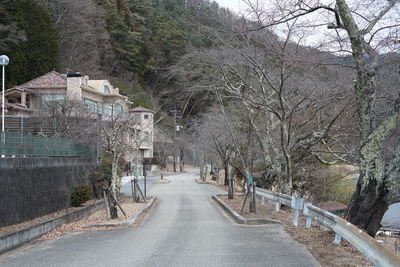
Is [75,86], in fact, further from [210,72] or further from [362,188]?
Result: [362,188]

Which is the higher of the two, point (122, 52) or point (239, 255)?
point (122, 52)

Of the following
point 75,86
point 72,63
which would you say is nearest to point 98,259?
point 75,86

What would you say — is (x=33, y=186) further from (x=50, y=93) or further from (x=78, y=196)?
(x=50, y=93)

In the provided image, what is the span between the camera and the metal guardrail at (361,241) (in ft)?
18.3

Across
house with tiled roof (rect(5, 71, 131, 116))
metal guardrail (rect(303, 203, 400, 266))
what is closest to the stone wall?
metal guardrail (rect(303, 203, 400, 266))

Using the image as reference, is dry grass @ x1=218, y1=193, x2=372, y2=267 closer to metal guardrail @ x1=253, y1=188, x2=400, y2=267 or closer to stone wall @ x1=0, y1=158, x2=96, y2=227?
metal guardrail @ x1=253, y1=188, x2=400, y2=267

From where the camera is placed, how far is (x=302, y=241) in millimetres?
A: 10305

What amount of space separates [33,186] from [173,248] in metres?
6.78

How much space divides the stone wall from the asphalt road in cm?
178

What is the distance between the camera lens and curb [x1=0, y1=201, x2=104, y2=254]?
34.8ft

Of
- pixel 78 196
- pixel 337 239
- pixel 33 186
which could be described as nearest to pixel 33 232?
pixel 33 186

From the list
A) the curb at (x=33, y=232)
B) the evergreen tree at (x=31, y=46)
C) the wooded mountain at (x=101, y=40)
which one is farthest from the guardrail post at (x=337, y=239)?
the evergreen tree at (x=31, y=46)

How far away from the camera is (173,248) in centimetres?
998

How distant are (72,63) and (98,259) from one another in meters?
53.6
